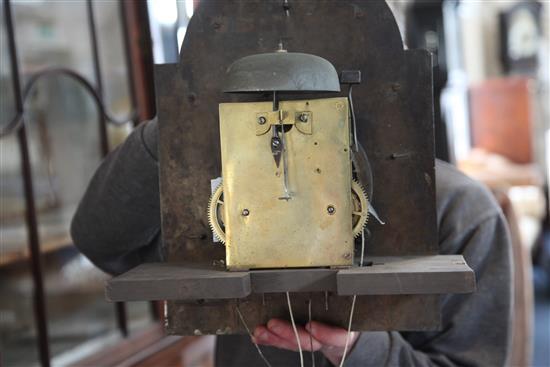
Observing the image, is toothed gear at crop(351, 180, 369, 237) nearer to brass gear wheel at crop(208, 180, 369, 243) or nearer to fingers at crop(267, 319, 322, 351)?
brass gear wheel at crop(208, 180, 369, 243)

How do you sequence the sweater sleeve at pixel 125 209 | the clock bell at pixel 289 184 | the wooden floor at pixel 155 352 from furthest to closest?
the wooden floor at pixel 155 352
the sweater sleeve at pixel 125 209
the clock bell at pixel 289 184

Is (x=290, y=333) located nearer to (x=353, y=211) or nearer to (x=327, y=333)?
(x=327, y=333)

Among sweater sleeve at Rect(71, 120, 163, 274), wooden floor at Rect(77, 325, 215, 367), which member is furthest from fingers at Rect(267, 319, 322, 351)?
wooden floor at Rect(77, 325, 215, 367)

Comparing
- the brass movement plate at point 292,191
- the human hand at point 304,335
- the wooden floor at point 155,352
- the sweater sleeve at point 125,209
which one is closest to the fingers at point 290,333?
the human hand at point 304,335

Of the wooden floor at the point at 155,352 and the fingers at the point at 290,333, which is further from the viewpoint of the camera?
the wooden floor at the point at 155,352

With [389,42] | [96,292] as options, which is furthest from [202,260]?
[96,292]

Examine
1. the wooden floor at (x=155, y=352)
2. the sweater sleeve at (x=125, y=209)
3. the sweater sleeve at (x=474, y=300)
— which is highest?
the sweater sleeve at (x=125, y=209)

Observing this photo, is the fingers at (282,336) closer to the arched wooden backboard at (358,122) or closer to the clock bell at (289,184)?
the arched wooden backboard at (358,122)

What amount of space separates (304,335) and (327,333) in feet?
0.10

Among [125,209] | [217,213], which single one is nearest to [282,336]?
[217,213]

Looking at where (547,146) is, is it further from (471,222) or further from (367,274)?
(367,274)

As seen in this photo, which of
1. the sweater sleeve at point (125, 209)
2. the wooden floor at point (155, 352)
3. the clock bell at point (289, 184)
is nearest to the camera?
the clock bell at point (289, 184)

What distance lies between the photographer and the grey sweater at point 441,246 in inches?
38.2

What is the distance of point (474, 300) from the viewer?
1037mm
